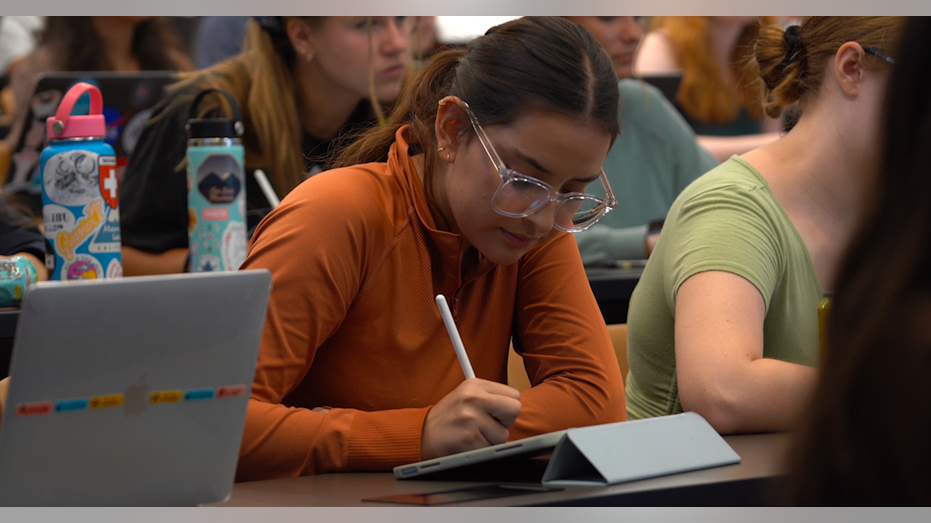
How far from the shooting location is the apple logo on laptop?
2.21ft

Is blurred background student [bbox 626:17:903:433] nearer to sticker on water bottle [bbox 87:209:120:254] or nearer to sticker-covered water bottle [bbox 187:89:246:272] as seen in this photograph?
sticker-covered water bottle [bbox 187:89:246:272]

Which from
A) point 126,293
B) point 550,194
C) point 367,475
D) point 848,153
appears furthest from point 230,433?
point 848,153

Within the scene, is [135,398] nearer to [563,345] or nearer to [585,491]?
[585,491]

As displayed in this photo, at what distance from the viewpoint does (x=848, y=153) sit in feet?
4.51

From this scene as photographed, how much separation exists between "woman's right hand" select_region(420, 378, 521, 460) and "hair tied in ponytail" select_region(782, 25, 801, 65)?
750 mm

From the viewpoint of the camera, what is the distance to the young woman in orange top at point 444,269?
40.6 inches

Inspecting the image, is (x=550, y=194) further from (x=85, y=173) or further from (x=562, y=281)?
(x=85, y=173)

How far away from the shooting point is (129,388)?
26.5 inches

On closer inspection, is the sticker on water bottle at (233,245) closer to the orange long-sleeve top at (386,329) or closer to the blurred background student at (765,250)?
the orange long-sleeve top at (386,329)

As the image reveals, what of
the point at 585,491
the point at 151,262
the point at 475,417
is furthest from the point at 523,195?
the point at 151,262

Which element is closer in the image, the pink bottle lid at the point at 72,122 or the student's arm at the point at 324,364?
the student's arm at the point at 324,364

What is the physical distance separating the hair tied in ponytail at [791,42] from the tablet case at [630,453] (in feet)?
2.38

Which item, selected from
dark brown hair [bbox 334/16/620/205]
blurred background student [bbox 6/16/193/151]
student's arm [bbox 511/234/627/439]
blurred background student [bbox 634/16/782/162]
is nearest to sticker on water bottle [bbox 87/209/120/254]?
dark brown hair [bbox 334/16/620/205]

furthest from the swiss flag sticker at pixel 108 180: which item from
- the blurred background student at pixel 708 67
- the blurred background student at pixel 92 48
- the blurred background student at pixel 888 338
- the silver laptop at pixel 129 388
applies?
the blurred background student at pixel 708 67
